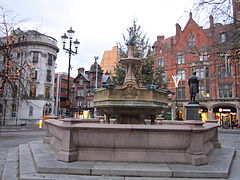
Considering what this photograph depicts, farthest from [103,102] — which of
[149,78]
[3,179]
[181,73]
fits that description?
[181,73]

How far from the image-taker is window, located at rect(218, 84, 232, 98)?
37594 mm

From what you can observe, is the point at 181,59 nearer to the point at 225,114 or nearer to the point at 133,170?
the point at 225,114

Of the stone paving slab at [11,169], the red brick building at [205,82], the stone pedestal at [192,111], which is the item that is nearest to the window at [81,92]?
the red brick building at [205,82]

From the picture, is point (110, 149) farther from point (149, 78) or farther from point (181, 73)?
point (181, 73)

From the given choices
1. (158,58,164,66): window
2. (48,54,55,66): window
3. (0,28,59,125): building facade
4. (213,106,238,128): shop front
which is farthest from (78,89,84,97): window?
(213,106,238,128): shop front

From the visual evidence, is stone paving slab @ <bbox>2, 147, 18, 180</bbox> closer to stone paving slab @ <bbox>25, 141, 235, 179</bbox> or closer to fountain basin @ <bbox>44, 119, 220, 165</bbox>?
stone paving slab @ <bbox>25, 141, 235, 179</bbox>

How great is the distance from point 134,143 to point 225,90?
1504 inches

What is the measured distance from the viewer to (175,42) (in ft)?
154

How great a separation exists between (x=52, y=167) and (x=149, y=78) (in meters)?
17.7

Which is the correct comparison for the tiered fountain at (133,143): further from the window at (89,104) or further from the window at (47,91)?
the window at (89,104)

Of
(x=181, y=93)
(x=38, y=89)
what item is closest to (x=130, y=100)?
(x=38, y=89)

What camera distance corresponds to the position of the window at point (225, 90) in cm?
3759

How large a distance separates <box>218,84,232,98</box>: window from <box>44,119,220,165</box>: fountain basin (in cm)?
3685

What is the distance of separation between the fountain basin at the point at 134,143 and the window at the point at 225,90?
121 ft
